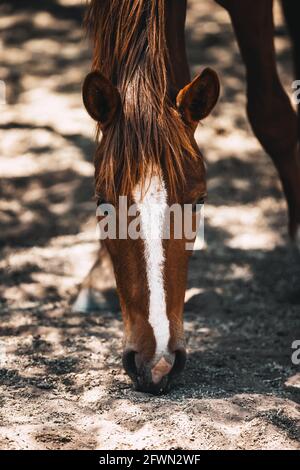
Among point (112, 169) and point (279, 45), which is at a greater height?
point (279, 45)

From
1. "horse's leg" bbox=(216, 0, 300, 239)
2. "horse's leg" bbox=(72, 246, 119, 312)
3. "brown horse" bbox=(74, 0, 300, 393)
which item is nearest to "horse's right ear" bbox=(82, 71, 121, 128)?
"brown horse" bbox=(74, 0, 300, 393)

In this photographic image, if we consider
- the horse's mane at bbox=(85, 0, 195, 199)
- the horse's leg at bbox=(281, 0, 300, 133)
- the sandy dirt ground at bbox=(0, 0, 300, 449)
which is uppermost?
the horse's leg at bbox=(281, 0, 300, 133)

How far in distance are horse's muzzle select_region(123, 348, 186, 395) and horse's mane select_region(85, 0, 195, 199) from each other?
0.65 metres

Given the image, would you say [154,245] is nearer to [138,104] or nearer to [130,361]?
[130,361]

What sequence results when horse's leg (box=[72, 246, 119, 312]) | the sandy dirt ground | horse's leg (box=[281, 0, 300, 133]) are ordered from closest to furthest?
the sandy dirt ground → horse's leg (box=[72, 246, 119, 312]) → horse's leg (box=[281, 0, 300, 133])

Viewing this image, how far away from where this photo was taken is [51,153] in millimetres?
6234

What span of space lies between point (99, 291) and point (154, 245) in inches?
67.7

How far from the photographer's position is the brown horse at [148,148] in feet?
10.5

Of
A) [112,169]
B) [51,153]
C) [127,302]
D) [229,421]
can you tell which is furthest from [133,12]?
[51,153]

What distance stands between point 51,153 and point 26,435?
139 inches

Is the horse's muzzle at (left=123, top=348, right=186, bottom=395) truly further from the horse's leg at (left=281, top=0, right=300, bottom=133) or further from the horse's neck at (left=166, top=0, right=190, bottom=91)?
the horse's leg at (left=281, top=0, right=300, bottom=133)

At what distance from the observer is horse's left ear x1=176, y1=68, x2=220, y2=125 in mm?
3426

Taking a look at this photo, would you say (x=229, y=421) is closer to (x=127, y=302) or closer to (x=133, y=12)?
(x=127, y=302)

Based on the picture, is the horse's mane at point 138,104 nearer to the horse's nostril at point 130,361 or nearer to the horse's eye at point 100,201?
the horse's eye at point 100,201
